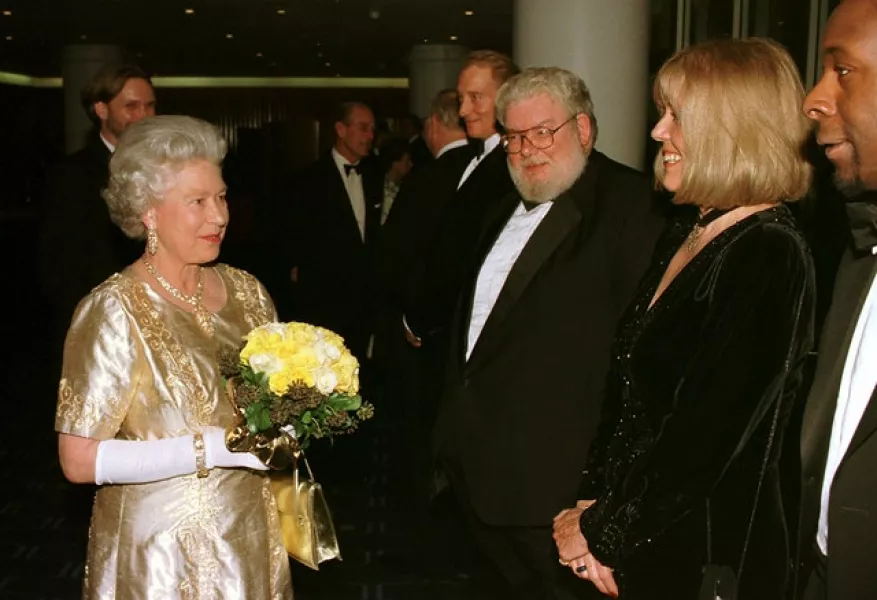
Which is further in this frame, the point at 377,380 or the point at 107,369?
the point at 377,380

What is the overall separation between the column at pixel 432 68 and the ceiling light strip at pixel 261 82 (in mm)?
5212

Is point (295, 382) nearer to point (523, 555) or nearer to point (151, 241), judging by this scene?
point (151, 241)

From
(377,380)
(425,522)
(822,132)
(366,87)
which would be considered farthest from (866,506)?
(366,87)

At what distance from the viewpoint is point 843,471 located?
5.81 ft

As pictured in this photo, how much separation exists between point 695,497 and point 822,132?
2.42ft

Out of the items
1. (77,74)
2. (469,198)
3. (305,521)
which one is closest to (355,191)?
(469,198)

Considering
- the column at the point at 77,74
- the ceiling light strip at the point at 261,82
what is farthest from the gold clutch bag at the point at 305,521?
the ceiling light strip at the point at 261,82

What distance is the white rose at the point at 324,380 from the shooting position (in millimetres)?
2238

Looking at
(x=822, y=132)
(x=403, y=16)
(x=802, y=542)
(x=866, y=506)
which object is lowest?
(x=802, y=542)

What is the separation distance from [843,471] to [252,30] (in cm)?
1479

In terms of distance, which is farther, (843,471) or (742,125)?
(742,125)

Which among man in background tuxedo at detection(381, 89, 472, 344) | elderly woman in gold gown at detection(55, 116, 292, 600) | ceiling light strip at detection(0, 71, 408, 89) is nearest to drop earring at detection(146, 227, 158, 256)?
elderly woman in gold gown at detection(55, 116, 292, 600)

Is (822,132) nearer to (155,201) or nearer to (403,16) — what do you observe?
(155,201)

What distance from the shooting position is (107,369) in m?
2.26
